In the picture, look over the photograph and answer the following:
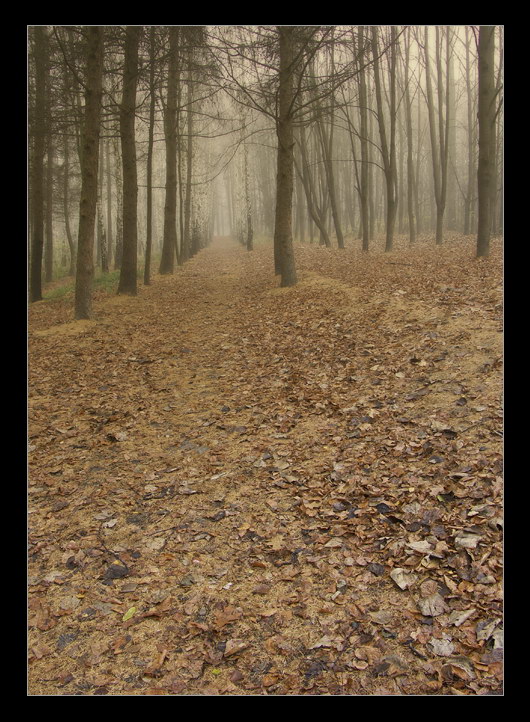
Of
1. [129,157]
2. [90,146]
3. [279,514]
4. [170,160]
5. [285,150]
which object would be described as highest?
[170,160]

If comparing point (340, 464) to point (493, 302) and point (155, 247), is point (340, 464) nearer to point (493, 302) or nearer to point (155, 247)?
point (493, 302)

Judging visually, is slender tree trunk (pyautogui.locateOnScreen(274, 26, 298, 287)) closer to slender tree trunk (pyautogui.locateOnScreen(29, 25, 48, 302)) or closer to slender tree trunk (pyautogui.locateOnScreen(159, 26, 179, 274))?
slender tree trunk (pyautogui.locateOnScreen(159, 26, 179, 274))

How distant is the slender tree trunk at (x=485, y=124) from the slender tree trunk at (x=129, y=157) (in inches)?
339

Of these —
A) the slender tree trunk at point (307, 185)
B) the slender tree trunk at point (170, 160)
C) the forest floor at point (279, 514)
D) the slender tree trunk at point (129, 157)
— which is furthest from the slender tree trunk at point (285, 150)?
the slender tree trunk at point (307, 185)

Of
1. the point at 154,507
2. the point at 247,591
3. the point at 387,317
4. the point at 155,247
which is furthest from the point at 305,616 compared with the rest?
the point at 155,247

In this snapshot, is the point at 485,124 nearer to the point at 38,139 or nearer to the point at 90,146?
the point at 90,146

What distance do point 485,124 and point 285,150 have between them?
4932 millimetres

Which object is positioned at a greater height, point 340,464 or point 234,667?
point 340,464

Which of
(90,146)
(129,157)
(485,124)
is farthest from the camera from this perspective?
(129,157)

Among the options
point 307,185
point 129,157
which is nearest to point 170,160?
point 129,157

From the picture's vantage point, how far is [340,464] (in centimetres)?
467

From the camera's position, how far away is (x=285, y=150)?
12242mm
